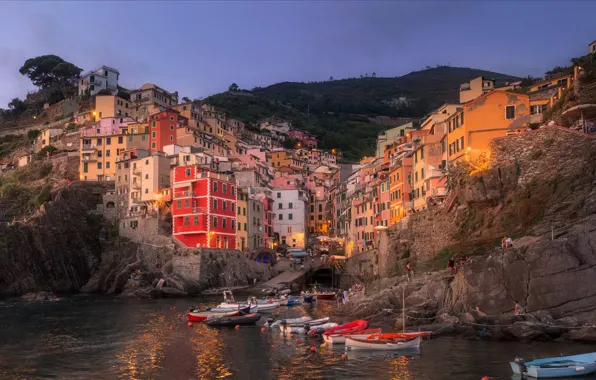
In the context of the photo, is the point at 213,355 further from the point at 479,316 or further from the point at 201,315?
the point at 479,316

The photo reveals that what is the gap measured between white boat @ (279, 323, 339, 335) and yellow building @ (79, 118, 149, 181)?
66.4 m

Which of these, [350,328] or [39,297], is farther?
[39,297]

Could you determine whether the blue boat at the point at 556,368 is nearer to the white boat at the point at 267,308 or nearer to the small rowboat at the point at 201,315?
the small rowboat at the point at 201,315

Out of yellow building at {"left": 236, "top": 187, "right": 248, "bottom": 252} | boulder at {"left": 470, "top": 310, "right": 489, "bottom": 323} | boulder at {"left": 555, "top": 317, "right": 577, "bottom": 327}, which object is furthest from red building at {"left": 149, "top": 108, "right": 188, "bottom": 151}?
boulder at {"left": 555, "top": 317, "right": 577, "bottom": 327}

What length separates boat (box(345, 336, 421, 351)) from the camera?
30.4 metres

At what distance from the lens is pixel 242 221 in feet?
284

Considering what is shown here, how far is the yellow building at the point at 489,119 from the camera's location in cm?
4816

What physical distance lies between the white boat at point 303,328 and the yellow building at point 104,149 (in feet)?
218

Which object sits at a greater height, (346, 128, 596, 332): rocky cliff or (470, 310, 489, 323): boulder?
(346, 128, 596, 332): rocky cliff

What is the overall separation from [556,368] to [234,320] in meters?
26.2

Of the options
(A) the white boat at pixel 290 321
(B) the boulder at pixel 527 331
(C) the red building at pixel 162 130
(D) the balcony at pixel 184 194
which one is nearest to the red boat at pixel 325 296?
(A) the white boat at pixel 290 321

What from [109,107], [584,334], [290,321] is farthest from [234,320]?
[109,107]

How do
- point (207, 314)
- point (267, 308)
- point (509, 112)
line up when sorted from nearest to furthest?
point (207, 314) → point (509, 112) → point (267, 308)

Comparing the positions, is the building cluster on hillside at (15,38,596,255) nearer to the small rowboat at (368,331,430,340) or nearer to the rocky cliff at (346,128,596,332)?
the rocky cliff at (346,128,596,332)
